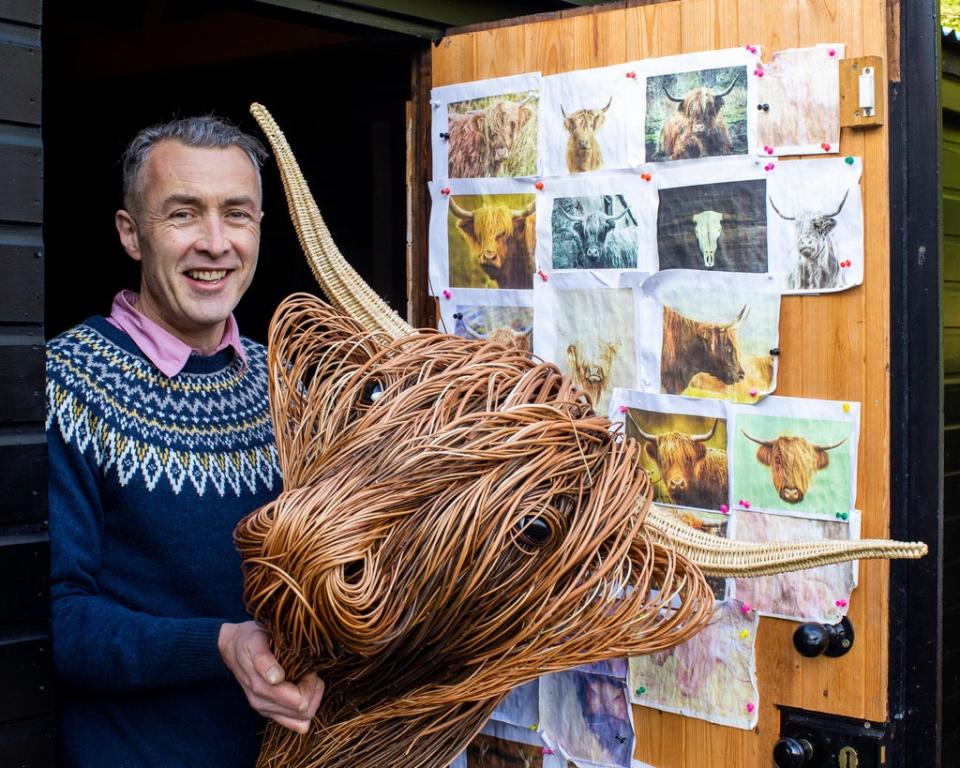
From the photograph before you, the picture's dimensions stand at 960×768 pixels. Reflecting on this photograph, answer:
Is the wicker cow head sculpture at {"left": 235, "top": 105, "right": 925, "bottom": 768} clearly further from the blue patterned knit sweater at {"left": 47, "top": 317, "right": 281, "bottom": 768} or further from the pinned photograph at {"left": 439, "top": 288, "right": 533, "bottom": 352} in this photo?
the pinned photograph at {"left": 439, "top": 288, "right": 533, "bottom": 352}

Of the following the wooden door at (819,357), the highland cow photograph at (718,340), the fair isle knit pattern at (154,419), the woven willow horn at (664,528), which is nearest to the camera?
the woven willow horn at (664,528)

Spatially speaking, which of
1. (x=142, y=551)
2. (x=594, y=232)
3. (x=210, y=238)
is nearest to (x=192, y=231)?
(x=210, y=238)

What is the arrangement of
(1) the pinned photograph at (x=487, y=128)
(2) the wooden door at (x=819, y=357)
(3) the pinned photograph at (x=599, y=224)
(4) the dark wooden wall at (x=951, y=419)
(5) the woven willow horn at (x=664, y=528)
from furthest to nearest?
(4) the dark wooden wall at (x=951, y=419)
(1) the pinned photograph at (x=487, y=128)
(3) the pinned photograph at (x=599, y=224)
(2) the wooden door at (x=819, y=357)
(5) the woven willow horn at (x=664, y=528)

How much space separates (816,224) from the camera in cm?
183

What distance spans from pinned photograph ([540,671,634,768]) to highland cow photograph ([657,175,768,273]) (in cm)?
82

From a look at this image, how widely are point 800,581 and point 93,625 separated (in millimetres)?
1136

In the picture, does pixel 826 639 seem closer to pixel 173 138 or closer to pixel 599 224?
pixel 599 224

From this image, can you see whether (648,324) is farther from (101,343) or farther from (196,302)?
(101,343)

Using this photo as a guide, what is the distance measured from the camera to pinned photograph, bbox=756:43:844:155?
1793 mm

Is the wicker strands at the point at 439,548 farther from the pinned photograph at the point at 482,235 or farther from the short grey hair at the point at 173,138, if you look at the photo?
the pinned photograph at the point at 482,235

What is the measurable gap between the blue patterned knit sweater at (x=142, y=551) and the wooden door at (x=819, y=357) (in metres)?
0.85

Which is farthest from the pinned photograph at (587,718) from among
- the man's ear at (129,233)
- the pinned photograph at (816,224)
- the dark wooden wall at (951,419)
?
the dark wooden wall at (951,419)

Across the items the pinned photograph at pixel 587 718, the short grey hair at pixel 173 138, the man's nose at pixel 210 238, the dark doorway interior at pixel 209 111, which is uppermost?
the dark doorway interior at pixel 209 111

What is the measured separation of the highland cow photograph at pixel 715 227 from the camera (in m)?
1.89
